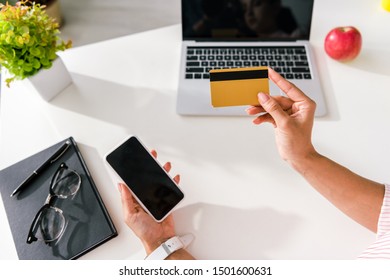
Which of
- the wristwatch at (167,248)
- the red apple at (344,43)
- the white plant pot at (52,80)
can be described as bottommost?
the wristwatch at (167,248)

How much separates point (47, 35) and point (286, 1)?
24.6 inches

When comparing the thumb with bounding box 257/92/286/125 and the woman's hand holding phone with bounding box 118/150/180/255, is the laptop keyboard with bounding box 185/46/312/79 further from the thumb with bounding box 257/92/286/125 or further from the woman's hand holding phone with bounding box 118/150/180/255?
the woman's hand holding phone with bounding box 118/150/180/255

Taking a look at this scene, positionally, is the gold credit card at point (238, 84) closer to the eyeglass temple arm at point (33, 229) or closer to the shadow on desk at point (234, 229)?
the shadow on desk at point (234, 229)

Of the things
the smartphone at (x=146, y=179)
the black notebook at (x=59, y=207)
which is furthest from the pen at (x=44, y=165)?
the smartphone at (x=146, y=179)

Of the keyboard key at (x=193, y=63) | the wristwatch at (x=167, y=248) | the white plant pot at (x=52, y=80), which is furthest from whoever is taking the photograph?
the keyboard key at (x=193, y=63)

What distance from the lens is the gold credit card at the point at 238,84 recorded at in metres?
0.73

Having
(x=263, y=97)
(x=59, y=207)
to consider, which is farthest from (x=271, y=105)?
(x=59, y=207)

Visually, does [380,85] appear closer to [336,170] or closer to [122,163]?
[336,170]

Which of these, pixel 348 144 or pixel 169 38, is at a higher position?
pixel 169 38

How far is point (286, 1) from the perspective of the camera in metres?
0.95

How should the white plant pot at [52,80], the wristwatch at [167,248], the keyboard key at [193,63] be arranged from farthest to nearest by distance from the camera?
the keyboard key at [193,63] < the white plant pot at [52,80] < the wristwatch at [167,248]

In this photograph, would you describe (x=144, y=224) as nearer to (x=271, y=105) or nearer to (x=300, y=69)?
(x=271, y=105)

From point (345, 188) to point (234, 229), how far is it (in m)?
0.25
